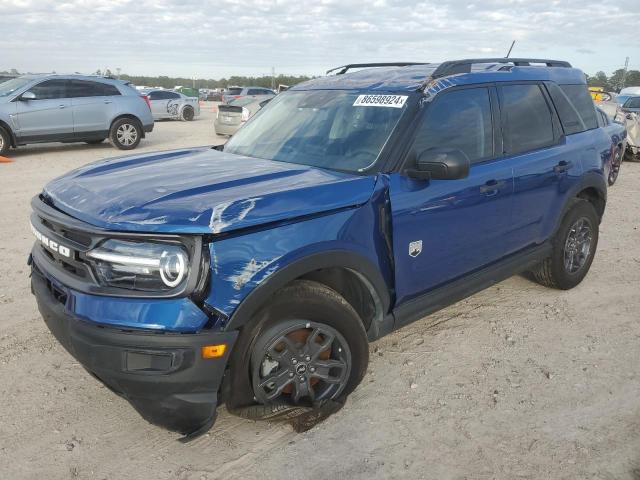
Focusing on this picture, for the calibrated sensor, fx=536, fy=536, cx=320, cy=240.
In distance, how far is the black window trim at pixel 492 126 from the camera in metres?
3.12

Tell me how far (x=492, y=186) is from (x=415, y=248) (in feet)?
2.77

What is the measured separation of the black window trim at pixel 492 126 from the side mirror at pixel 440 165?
3.3 inches

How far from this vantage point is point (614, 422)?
2.94m

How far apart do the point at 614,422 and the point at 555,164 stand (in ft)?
6.69

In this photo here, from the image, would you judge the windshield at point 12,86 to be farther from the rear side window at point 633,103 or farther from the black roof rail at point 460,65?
the rear side window at point 633,103

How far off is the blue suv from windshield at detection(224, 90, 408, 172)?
1 cm

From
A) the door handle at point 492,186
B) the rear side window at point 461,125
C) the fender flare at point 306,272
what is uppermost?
the rear side window at point 461,125

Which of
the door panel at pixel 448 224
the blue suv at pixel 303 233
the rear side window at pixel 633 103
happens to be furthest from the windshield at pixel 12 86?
the rear side window at pixel 633 103

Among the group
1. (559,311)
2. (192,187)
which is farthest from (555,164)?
(192,187)

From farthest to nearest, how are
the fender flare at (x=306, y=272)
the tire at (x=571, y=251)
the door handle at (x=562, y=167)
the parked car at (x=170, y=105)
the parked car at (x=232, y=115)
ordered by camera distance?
the parked car at (x=170, y=105)
the parked car at (x=232, y=115)
the tire at (x=571, y=251)
the door handle at (x=562, y=167)
the fender flare at (x=306, y=272)

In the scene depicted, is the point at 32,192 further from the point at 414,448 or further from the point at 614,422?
the point at 614,422

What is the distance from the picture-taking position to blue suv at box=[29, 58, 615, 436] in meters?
2.30

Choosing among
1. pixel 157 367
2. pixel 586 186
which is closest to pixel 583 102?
pixel 586 186

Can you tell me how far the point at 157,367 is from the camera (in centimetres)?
229
